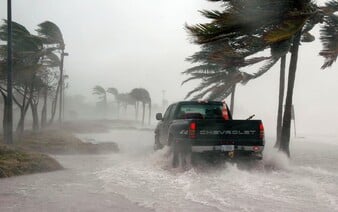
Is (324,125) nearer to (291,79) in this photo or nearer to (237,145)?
(291,79)

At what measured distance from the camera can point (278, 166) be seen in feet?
40.1

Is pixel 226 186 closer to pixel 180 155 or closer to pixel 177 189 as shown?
pixel 177 189

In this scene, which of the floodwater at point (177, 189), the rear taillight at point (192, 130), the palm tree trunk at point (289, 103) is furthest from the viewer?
the palm tree trunk at point (289, 103)

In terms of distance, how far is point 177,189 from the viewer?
898 cm

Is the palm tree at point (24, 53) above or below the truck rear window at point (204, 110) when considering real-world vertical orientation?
above

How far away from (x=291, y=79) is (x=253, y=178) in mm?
6280

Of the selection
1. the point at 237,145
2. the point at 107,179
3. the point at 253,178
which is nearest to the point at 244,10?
the point at 237,145

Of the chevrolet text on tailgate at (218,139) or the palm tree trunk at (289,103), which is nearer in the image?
the chevrolet text on tailgate at (218,139)

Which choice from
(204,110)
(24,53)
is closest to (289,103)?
(204,110)

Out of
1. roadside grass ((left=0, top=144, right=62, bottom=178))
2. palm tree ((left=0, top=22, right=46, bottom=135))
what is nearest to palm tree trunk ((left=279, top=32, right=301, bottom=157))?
roadside grass ((left=0, top=144, right=62, bottom=178))

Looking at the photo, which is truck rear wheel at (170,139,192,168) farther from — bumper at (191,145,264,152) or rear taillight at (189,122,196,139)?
rear taillight at (189,122,196,139)

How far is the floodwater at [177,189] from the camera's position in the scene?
7.38m

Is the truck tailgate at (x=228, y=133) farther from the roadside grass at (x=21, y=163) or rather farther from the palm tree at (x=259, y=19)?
the roadside grass at (x=21, y=163)

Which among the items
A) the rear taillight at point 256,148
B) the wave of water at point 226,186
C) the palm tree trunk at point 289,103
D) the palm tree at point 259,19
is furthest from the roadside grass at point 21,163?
the palm tree trunk at point 289,103
